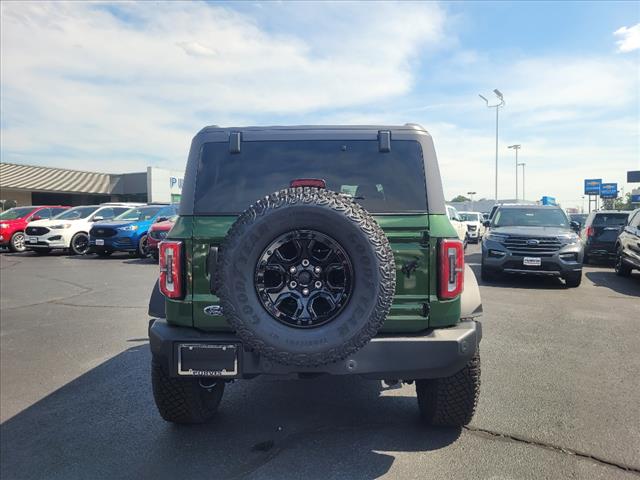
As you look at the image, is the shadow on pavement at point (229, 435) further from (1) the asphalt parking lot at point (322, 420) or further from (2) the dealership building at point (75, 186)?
(2) the dealership building at point (75, 186)

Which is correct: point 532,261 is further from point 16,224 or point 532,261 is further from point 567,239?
point 16,224

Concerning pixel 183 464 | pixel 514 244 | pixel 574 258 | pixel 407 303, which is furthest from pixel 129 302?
pixel 574 258

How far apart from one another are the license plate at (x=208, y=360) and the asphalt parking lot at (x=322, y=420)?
0.28 metres

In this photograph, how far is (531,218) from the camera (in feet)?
36.4

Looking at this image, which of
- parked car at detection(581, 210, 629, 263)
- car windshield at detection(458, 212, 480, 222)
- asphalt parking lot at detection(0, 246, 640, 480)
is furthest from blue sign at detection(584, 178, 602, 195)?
asphalt parking lot at detection(0, 246, 640, 480)

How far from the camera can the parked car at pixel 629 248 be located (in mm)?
10578

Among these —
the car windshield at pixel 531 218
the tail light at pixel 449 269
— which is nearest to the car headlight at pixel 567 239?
the car windshield at pixel 531 218

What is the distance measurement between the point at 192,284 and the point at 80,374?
2467 mm

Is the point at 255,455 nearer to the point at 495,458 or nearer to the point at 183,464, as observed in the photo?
the point at 183,464

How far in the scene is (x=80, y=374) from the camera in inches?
189

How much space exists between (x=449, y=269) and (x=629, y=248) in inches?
390

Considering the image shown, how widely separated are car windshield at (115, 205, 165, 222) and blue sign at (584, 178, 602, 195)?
62.6 m

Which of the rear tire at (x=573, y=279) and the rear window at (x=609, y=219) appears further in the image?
the rear window at (x=609, y=219)

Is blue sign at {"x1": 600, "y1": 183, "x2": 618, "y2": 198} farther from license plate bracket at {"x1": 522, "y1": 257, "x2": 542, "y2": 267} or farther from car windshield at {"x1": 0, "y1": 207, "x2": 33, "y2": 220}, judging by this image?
car windshield at {"x1": 0, "y1": 207, "x2": 33, "y2": 220}
